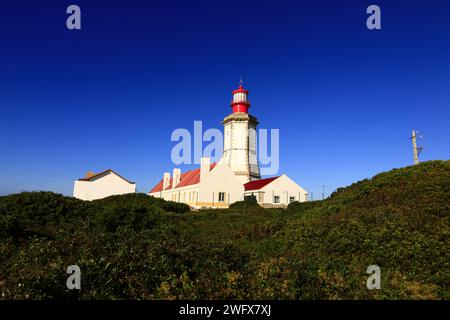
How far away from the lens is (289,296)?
5699 mm

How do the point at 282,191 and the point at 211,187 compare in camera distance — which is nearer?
the point at 211,187

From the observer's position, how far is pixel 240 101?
48000 millimetres

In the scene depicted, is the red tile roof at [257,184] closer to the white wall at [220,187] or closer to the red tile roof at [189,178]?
the white wall at [220,187]

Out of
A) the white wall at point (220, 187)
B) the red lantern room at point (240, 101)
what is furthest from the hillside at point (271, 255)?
the red lantern room at point (240, 101)

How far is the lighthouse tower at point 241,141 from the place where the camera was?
46156 millimetres

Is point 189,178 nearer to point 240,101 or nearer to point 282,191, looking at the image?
point 282,191

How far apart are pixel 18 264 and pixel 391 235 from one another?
33.0 ft

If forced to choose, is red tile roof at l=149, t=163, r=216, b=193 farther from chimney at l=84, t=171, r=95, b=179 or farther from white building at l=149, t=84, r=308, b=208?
chimney at l=84, t=171, r=95, b=179

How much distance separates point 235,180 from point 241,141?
869 cm

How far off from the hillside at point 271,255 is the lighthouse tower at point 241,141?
2997 centimetres

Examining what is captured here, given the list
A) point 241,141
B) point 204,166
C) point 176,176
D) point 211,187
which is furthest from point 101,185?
point 241,141

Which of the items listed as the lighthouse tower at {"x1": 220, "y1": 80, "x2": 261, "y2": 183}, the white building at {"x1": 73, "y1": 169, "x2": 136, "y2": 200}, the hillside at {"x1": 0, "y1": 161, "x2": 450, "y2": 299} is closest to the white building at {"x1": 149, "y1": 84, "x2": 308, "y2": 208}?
the lighthouse tower at {"x1": 220, "y1": 80, "x2": 261, "y2": 183}
